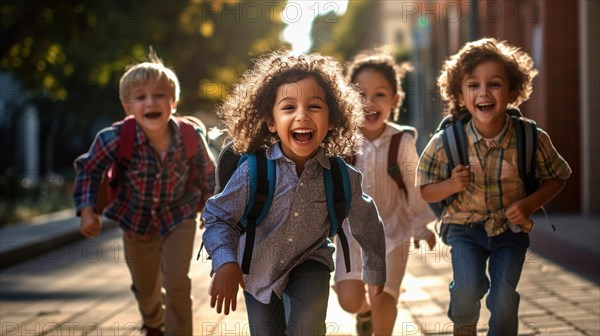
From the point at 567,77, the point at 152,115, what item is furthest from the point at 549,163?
the point at 567,77

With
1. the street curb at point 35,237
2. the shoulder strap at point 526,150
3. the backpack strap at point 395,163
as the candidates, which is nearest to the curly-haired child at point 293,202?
the shoulder strap at point 526,150

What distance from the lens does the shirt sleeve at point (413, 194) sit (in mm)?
5137

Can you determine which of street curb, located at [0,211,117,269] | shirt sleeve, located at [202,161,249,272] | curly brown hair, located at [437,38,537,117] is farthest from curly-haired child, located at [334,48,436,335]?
street curb, located at [0,211,117,269]

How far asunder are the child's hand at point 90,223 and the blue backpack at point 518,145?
6.28 ft

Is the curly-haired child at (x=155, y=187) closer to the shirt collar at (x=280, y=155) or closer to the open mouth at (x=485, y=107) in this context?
the shirt collar at (x=280, y=155)

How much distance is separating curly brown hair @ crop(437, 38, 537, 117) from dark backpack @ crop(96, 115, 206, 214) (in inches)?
64.3

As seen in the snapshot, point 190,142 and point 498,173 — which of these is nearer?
point 498,173

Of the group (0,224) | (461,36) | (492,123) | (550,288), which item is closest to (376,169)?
(492,123)

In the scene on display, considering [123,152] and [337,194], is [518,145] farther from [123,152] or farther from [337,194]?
[123,152]

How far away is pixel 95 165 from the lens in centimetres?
537

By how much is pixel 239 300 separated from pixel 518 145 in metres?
3.65

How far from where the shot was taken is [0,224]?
1457 centimetres

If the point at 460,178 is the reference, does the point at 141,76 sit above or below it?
above

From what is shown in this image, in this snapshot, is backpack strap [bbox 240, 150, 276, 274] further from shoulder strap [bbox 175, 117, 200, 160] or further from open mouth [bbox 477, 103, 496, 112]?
shoulder strap [bbox 175, 117, 200, 160]
